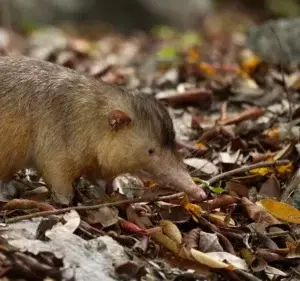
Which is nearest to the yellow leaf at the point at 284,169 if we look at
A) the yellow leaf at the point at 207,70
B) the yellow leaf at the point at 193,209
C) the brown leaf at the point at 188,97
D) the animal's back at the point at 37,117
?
the yellow leaf at the point at 193,209

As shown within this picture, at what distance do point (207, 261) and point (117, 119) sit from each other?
1454mm

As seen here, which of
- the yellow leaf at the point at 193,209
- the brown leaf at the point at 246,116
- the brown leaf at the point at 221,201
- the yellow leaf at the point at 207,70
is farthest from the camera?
the yellow leaf at the point at 207,70

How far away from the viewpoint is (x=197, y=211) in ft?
18.7

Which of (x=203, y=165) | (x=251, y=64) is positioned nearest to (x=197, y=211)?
(x=203, y=165)

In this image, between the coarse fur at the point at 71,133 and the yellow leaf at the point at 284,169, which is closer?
the coarse fur at the point at 71,133

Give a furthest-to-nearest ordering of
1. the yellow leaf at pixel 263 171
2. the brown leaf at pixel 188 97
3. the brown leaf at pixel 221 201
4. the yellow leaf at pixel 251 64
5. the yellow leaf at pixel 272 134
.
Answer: the yellow leaf at pixel 251 64 → the brown leaf at pixel 188 97 → the yellow leaf at pixel 272 134 → the yellow leaf at pixel 263 171 → the brown leaf at pixel 221 201

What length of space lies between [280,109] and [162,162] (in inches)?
118

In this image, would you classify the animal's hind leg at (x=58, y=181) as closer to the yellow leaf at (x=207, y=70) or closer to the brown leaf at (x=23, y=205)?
the brown leaf at (x=23, y=205)

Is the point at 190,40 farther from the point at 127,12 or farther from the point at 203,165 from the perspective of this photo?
the point at 203,165

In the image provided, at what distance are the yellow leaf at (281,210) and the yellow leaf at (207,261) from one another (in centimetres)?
106

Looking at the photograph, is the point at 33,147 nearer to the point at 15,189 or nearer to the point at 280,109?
the point at 15,189

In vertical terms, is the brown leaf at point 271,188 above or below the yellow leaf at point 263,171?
below

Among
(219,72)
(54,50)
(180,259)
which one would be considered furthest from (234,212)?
(54,50)

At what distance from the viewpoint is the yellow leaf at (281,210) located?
575cm
